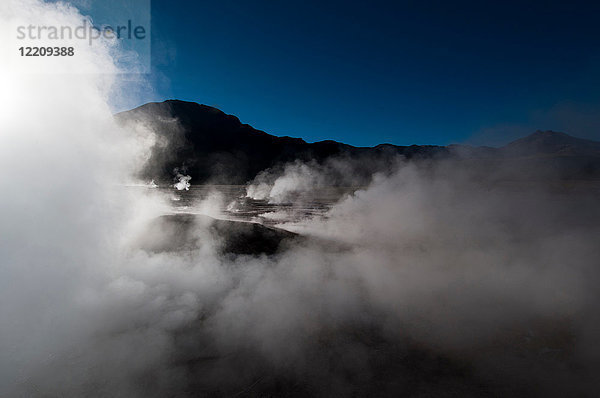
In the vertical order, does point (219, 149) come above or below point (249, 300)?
above

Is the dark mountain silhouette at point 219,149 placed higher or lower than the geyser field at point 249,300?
higher

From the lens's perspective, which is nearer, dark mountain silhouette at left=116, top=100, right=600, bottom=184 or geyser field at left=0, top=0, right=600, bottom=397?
geyser field at left=0, top=0, right=600, bottom=397

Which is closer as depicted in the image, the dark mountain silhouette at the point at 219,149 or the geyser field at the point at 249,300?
the geyser field at the point at 249,300

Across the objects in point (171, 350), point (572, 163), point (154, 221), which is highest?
point (572, 163)

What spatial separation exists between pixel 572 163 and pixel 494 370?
21.4 metres

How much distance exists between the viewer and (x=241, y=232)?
37.5 feet

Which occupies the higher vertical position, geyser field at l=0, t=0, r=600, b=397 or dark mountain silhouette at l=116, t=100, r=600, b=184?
dark mountain silhouette at l=116, t=100, r=600, b=184

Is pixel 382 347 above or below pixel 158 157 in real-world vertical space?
below

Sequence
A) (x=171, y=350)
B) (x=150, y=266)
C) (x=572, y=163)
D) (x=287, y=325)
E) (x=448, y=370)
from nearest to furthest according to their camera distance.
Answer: (x=448, y=370)
(x=171, y=350)
(x=287, y=325)
(x=150, y=266)
(x=572, y=163)

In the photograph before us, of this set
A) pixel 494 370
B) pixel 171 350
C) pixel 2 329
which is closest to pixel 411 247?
pixel 494 370

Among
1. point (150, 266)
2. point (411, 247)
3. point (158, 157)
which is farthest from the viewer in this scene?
point (158, 157)

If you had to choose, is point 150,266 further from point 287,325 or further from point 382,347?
point 382,347

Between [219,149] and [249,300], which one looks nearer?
[249,300]

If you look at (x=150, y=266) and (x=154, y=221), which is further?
(x=154, y=221)
